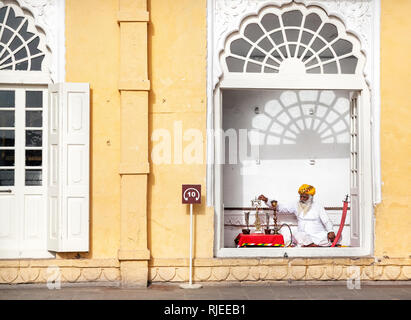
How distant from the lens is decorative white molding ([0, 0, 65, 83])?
9.09 m

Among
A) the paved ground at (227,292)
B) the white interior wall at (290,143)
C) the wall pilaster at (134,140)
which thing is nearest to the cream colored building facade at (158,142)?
the wall pilaster at (134,140)

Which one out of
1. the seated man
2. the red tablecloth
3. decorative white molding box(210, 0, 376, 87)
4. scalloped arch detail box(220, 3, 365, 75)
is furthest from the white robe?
decorative white molding box(210, 0, 376, 87)

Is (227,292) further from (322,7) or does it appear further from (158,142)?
(322,7)

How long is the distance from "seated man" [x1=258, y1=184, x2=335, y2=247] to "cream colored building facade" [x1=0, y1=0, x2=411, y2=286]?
50.9 inches

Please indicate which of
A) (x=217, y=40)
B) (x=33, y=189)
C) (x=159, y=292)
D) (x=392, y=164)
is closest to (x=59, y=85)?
(x=33, y=189)

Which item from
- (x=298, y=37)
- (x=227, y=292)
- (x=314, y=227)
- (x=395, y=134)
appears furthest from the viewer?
(x=314, y=227)

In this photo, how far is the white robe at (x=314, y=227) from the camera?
35.2ft

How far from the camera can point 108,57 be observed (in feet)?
30.0

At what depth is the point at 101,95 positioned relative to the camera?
9.12 metres

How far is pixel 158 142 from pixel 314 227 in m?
3.17

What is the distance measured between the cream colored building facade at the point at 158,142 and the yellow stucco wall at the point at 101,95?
1cm

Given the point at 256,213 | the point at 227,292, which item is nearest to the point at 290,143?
the point at 256,213

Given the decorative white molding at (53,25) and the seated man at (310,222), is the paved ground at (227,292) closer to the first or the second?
the seated man at (310,222)

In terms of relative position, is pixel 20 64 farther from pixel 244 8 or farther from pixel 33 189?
pixel 244 8
